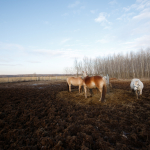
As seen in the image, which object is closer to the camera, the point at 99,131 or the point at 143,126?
the point at 99,131

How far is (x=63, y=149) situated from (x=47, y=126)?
1380 mm

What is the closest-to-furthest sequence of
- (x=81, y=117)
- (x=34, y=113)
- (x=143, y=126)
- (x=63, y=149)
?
(x=63, y=149), (x=143, y=126), (x=81, y=117), (x=34, y=113)

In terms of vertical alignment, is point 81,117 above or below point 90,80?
below

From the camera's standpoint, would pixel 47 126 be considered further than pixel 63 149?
Yes

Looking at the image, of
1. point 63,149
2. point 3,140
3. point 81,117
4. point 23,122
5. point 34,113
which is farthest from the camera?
point 34,113

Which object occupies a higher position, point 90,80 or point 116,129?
point 90,80

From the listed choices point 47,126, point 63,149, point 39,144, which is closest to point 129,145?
point 63,149

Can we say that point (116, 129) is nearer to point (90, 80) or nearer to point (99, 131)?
point (99, 131)

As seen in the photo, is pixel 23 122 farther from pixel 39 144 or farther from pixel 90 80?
pixel 90 80

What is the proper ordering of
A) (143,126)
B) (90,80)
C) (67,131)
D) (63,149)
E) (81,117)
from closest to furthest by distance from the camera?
1. (63,149)
2. (67,131)
3. (143,126)
4. (81,117)
5. (90,80)

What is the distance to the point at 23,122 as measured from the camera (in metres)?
4.00

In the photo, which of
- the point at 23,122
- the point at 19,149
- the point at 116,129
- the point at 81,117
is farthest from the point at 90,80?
the point at 19,149

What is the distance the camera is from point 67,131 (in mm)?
3199

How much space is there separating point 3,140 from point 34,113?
1.96m
